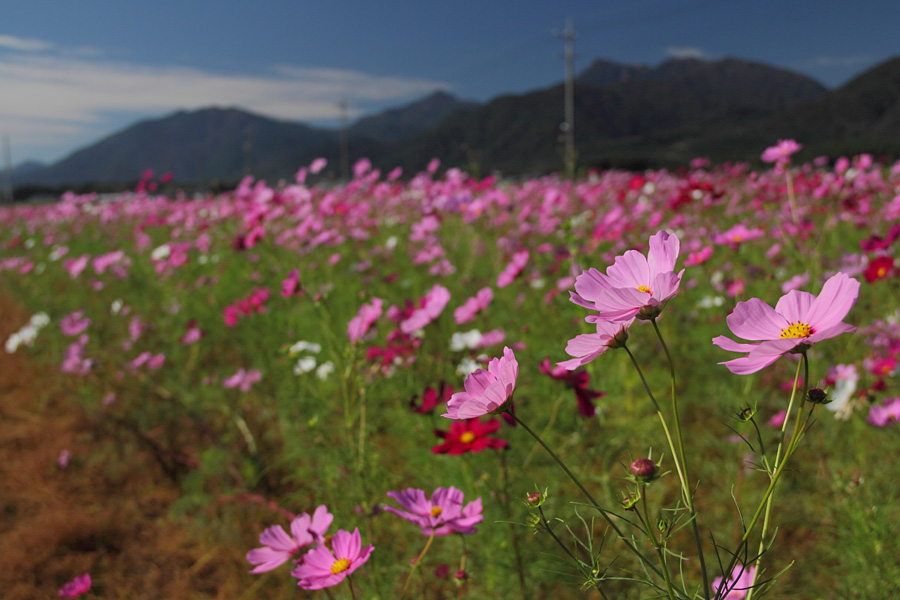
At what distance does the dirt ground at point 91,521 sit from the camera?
1.50m

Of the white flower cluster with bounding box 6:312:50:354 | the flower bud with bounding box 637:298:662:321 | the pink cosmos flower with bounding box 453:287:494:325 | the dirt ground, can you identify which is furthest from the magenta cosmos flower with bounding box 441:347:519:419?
the white flower cluster with bounding box 6:312:50:354

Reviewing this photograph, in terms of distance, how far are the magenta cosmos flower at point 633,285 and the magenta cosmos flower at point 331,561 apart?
0.39m

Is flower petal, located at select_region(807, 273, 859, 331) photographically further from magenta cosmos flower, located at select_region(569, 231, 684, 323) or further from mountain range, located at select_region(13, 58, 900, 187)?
mountain range, located at select_region(13, 58, 900, 187)

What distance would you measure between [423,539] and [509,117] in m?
93.8

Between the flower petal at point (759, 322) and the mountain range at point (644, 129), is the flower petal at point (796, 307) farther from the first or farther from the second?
the mountain range at point (644, 129)

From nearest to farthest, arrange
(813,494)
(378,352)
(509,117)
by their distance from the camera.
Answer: (378,352)
(813,494)
(509,117)

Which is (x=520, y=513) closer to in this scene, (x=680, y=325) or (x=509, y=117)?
(x=680, y=325)

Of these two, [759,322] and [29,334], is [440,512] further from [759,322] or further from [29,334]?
[29,334]

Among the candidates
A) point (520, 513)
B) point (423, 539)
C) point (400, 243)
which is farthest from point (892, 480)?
point (400, 243)

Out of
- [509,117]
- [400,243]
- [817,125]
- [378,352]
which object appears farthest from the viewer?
[509,117]

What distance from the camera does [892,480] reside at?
56.3 inches

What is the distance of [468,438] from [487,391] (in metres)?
0.49

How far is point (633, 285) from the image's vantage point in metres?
0.59

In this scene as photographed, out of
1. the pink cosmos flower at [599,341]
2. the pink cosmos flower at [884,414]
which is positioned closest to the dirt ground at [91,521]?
the pink cosmos flower at [599,341]
